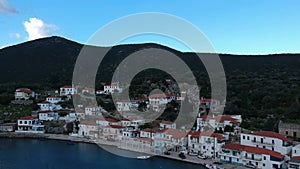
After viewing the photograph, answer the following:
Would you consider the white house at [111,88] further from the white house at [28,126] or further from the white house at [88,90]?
the white house at [28,126]

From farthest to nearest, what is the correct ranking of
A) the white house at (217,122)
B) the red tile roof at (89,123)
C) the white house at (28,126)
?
the white house at (28,126)
the red tile roof at (89,123)
the white house at (217,122)

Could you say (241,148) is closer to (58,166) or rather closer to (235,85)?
(58,166)

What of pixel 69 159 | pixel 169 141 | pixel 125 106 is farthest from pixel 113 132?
pixel 125 106

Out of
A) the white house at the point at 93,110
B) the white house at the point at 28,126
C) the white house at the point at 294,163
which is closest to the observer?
the white house at the point at 294,163

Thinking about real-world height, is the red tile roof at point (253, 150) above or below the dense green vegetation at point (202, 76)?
below

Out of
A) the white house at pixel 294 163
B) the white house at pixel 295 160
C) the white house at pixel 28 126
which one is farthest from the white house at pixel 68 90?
the white house at pixel 294 163

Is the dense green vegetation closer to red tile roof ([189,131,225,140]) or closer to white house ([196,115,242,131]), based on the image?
white house ([196,115,242,131])

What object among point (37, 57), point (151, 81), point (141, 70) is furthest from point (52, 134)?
point (37, 57)

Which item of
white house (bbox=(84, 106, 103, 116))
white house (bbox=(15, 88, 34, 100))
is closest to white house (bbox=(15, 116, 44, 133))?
white house (bbox=(84, 106, 103, 116))
